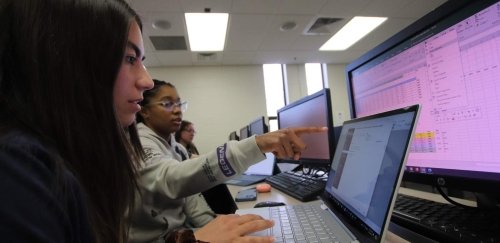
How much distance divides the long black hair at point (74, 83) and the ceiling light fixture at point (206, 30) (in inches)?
119

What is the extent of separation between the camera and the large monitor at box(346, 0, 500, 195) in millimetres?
469

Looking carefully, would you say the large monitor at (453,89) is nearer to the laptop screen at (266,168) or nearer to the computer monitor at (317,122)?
the computer monitor at (317,122)

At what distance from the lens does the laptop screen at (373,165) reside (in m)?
0.43

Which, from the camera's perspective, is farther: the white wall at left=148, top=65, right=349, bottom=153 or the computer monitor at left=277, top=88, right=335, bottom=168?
the white wall at left=148, top=65, right=349, bottom=153

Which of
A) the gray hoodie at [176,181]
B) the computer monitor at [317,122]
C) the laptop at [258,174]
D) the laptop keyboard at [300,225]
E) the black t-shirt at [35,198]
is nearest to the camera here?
the black t-shirt at [35,198]

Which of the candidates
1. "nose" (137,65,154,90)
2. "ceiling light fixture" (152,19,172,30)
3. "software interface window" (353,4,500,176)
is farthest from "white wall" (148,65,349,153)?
"software interface window" (353,4,500,176)

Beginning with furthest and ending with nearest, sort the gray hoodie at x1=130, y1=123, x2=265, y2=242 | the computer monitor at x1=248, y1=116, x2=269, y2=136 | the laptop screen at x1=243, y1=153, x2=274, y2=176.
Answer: the computer monitor at x1=248, y1=116, x2=269, y2=136 < the laptop screen at x1=243, y1=153, x2=274, y2=176 < the gray hoodie at x1=130, y1=123, x2=265, y2=242

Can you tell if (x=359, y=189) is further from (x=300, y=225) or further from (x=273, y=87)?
(x=273, y=87)

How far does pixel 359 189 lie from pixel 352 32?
4187 mm

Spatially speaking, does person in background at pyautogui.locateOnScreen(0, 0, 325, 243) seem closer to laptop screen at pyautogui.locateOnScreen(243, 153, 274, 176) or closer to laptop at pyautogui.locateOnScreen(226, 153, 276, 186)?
laptop at pyautogui.locateOnScreen(226, 153, 276, 186)

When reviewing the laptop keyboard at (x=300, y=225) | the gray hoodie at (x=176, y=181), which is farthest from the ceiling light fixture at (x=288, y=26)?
the laptop keyboard at (x=300, y=225)

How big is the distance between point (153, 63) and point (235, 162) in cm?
456

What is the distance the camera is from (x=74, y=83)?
0.44 metres

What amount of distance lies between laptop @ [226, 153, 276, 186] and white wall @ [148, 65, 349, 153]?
10.9ft
